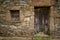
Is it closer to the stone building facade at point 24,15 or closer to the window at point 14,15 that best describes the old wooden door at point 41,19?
the stone building facade at point 24,15

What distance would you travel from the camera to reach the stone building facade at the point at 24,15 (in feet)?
16.5

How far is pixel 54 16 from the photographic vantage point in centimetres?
504

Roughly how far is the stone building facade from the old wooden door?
30mm

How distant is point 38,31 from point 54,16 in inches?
27.0

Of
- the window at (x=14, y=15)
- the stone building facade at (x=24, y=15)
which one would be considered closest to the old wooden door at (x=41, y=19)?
the stone building facade at (x=24, y=15)

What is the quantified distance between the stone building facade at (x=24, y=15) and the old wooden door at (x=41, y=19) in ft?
0.10

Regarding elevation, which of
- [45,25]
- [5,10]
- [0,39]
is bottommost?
[0,39]

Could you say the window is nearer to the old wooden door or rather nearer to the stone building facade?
the stone building facade

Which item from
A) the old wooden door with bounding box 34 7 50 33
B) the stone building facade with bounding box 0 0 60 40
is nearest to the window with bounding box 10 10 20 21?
the stone building facade with bounding box 0 0 60 40

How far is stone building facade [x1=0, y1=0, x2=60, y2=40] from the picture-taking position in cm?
503

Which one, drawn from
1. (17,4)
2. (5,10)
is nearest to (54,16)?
(17,4)

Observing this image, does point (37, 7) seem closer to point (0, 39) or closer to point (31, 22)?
point (31, 22)

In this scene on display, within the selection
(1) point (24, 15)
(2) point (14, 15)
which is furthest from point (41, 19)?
(2) point (14, 15)

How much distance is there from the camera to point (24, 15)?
5.08m
